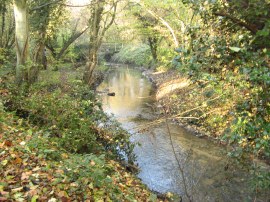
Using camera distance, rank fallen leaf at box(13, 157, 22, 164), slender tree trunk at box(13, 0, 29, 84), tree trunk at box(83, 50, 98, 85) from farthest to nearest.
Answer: tree trunk at box(83, 50, 98, 85), slender tree trunk at box(13, 0, 29, 84), fallen leaf at box(13, 157, 22, 164)

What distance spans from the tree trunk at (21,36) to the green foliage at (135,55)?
3000 cm

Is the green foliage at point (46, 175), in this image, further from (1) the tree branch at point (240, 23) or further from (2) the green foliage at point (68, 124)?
(1) the tree branch at point (240, 23)

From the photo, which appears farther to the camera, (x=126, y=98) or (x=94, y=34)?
(x=126, y=98)

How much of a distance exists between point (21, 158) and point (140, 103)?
15080 millimetres

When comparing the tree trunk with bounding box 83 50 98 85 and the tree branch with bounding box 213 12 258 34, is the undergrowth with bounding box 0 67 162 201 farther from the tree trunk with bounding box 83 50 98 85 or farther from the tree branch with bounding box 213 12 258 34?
the tree trunk with bounding box 83 50 98 85

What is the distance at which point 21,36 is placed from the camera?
9.58 metres

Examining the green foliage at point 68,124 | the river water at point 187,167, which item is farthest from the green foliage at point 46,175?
the river water at point 187,167

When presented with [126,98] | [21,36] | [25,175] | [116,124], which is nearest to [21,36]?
[21,36]

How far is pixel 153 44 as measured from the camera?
33562mm

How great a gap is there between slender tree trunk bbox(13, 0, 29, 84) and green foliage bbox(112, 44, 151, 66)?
30.0 meters

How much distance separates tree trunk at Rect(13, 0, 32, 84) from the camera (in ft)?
30.8

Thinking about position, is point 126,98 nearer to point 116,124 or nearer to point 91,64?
point 91,64

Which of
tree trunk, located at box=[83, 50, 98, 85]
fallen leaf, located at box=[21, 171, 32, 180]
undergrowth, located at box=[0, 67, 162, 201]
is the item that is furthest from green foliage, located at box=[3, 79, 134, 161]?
tree trunk, located at box=[83, 50, 98, 85]

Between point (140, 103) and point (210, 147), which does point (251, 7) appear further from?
point (140, 103)
